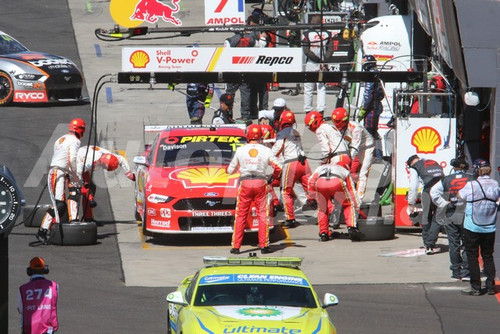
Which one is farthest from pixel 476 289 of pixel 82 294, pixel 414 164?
pixel 82 294

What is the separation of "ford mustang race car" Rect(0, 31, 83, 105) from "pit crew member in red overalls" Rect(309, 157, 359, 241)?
9.95 m

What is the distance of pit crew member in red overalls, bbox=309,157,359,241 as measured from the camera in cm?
1811

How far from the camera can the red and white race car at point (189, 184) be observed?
1767cm

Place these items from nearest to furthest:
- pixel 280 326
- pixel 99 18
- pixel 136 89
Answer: pixel 280 326, pixel 136 89, pixel 99 18

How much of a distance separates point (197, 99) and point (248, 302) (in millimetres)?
12369

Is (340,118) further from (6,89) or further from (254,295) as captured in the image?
(6,89)

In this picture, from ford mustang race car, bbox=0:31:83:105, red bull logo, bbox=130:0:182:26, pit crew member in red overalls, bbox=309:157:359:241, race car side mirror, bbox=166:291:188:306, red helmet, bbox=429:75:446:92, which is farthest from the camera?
ford mustang race car, bbox=0:31:83:105

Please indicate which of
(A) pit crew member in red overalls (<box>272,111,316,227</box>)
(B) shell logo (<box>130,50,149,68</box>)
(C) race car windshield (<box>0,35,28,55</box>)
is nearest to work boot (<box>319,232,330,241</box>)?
(A) pit crew member in red overalls (<box>272,111,316,227</box>)

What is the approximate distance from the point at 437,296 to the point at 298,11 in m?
17.2

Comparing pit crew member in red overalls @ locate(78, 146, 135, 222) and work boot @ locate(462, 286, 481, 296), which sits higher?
pit crew member in red overalls @ locate(78, 146, 135, 222)

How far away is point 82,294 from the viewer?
49.9 feet

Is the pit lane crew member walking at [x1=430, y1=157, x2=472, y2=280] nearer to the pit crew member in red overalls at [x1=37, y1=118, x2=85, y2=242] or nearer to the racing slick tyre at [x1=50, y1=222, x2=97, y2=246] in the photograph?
the racing slick tyre at [x1=50, y1=222, x2=97, y2=246]

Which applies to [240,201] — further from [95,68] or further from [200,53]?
[95,68]

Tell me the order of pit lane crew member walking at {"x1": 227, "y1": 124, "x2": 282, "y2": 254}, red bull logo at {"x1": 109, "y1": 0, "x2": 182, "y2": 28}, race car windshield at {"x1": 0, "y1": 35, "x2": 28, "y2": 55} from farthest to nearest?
race car windshield at {"x1": 0, "y1": 35, "x2": 28, "y2": 55} < red bull logo at {"x1": 109, "y1": 0, "x2": 182, "y2": 28} < pit lane crew member walking at {"x1": 227, "y1": 124, "x2": 282, "y2": 254}
